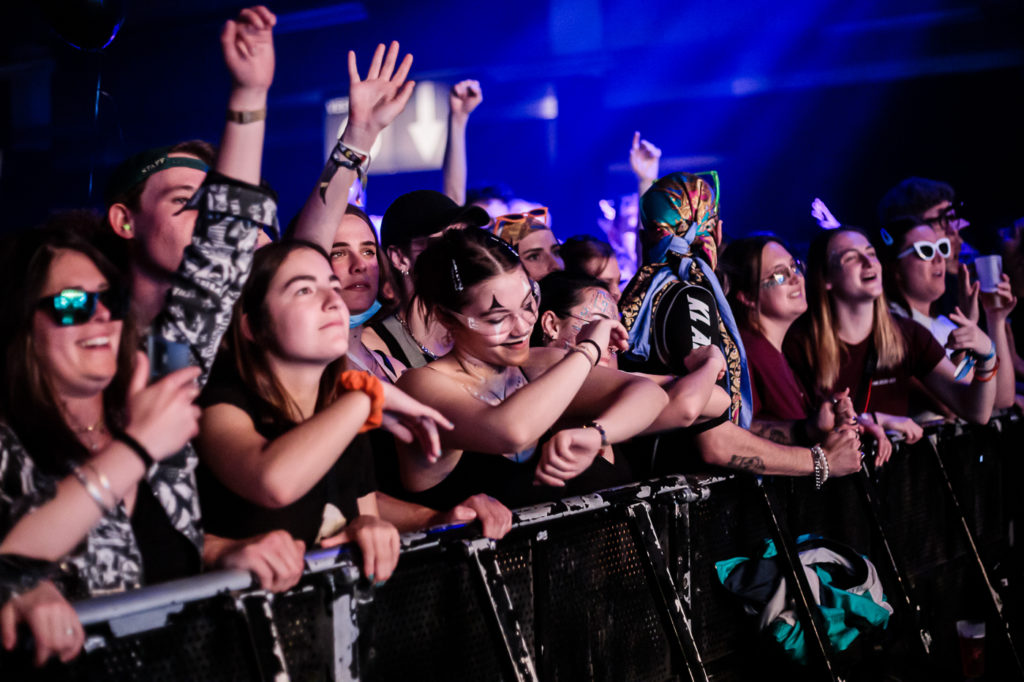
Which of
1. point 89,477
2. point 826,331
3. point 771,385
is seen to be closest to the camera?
point 89,477

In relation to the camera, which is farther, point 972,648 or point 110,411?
point 972,648

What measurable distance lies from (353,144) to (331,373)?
84 centimetres

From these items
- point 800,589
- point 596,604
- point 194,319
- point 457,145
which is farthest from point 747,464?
point 457,145

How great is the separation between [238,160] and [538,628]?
4.37 feet

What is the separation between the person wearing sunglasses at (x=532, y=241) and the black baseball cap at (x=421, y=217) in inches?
47.8

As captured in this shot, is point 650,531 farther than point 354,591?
Yes

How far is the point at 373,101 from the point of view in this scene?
2.79 meters

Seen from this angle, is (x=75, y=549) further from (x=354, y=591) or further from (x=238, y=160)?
(x=238, y=160)

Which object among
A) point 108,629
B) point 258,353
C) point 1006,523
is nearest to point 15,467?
point 108,629

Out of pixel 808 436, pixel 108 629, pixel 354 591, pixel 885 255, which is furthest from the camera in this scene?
pixel 885 255

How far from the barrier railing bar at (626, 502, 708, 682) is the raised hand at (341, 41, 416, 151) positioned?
51.1 inches

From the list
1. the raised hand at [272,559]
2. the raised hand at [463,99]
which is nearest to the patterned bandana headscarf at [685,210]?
the raised hand at [463,99]

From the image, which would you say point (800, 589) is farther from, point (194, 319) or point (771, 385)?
point (194, 319)

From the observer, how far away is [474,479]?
2604mm
